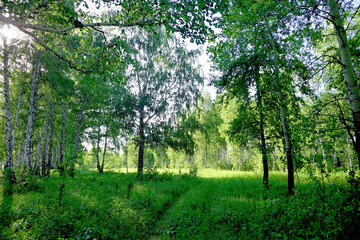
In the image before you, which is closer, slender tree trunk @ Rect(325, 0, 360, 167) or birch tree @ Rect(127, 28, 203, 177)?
slender tree trunk @ Rect(325, 0, 360, 167)

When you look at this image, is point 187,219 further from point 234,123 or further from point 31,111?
point 31,111

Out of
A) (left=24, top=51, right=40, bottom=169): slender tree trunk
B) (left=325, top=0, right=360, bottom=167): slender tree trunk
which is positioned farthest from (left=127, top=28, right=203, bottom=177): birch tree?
(left=325, top=0, right=360, bottom=167): slender tree trunk

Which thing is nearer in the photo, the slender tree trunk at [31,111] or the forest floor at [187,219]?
the forest floor at [187,219]

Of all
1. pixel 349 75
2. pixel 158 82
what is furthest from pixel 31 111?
pixel 349 75

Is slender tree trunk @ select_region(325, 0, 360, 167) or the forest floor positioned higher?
slender tree trunk @ select_region(325, 0, 360, 167)

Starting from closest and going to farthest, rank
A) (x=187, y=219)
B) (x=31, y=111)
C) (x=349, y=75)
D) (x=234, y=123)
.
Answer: (x=349, y=75)
(x=187, y=219)
(x=234, y=123)
(x=31, y=111)

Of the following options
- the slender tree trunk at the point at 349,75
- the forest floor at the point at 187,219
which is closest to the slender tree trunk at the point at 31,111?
the forest floor at the point at 187,219

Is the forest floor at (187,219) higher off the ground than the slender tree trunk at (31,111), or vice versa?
the slender tree trunk at (31,111)

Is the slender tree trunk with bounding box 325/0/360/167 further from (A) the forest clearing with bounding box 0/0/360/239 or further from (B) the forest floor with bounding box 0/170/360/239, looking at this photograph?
(B) the forest floor with bounding box 0/170/360/239

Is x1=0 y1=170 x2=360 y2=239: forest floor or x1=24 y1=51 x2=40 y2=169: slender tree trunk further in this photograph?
x1=24 y1=51 x2=40 y2=169: slender tree trunk

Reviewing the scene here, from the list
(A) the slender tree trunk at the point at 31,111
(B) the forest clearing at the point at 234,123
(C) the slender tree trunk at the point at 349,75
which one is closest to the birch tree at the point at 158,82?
(B) the forest clearing at the point at 234,123

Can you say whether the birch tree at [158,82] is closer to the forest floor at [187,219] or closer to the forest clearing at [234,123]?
the forest clearing at [234,123]

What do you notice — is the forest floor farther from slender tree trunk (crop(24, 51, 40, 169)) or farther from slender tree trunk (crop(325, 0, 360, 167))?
slender tree trunk (crop(24, 51, 40, 169))

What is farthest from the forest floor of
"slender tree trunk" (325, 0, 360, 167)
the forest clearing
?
"slender tree trunk" (325, 0, 360, 167)
